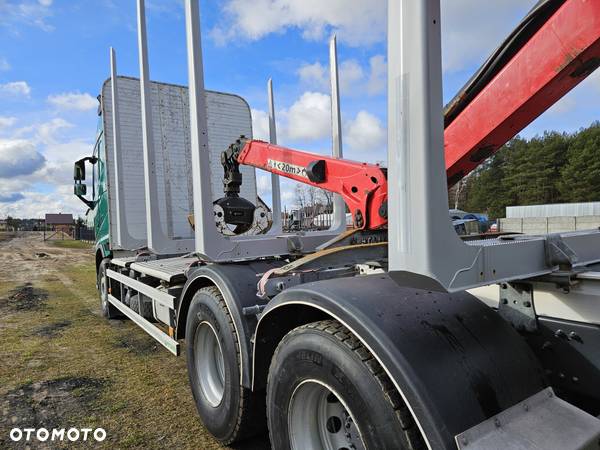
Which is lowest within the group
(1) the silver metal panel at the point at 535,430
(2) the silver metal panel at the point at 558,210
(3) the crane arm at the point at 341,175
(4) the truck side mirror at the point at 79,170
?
(1) the silver metal panel at the point at 535,430

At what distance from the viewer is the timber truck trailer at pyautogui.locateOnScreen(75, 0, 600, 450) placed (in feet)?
4.79

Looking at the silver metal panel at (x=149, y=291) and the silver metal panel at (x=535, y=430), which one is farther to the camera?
the silver metal panel at (x=149, y=291)

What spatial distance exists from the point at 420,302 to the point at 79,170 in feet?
26.3

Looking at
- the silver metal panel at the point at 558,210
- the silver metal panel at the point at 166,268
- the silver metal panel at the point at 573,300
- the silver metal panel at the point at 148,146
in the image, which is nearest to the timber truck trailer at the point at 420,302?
the silver metal panel at the point at 573,300

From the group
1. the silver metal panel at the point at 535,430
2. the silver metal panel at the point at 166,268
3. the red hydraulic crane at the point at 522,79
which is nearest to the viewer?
the silver metal panel at the point at 535,430

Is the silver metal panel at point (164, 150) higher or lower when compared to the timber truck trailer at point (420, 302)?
higher

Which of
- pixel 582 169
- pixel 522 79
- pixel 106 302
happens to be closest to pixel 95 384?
pixel 106 302

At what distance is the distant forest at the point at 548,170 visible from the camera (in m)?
4.67

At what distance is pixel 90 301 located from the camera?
958 centimetres

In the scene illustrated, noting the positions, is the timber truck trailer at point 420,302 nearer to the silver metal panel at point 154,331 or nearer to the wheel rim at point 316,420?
the wheel rim at point 316,420

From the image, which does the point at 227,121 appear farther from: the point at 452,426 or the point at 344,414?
the point at 452,426

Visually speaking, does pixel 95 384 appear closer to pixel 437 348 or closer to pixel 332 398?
pixel 332 398

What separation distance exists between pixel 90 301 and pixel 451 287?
9.78 m

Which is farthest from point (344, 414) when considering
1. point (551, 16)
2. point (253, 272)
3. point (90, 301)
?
point (90, 301)
